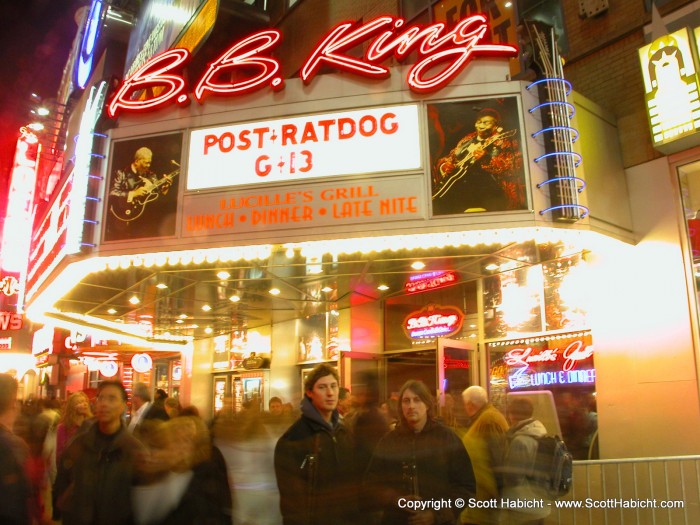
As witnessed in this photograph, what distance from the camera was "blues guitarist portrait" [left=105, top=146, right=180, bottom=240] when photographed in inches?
348

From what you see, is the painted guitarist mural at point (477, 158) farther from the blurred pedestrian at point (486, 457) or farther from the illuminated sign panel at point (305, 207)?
the blurred pedestrian at point (486, 457)

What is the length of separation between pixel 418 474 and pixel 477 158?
4614mm

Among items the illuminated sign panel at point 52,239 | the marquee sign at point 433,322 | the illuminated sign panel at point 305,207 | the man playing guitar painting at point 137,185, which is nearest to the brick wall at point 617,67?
the illuminated sign panel at point 305,207

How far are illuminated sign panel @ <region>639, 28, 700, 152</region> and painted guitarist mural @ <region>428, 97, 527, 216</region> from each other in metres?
1.78

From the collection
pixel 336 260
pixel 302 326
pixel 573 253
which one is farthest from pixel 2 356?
pixel 573 253

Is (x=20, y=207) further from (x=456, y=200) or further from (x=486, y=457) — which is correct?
(x=486, y=457)

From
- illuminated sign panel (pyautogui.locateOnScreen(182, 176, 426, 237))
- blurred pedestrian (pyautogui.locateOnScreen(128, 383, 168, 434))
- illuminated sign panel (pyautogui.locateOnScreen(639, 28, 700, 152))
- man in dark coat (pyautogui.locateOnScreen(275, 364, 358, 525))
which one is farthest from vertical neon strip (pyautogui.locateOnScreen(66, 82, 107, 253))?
illuminated sign panel (pyautogui.locateOnScreen(639, 28, 700, 152))

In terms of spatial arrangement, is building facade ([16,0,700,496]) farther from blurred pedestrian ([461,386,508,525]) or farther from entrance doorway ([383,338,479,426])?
blurred pedestrian ([461,386,508,525])

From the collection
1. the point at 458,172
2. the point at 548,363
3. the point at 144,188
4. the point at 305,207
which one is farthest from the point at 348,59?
the point at 548,363

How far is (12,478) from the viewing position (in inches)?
157

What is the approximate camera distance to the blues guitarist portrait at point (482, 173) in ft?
24.6

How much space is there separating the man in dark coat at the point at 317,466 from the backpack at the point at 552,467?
196 centimetres

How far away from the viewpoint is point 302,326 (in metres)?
16.0

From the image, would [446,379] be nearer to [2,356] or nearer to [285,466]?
[285,466]
